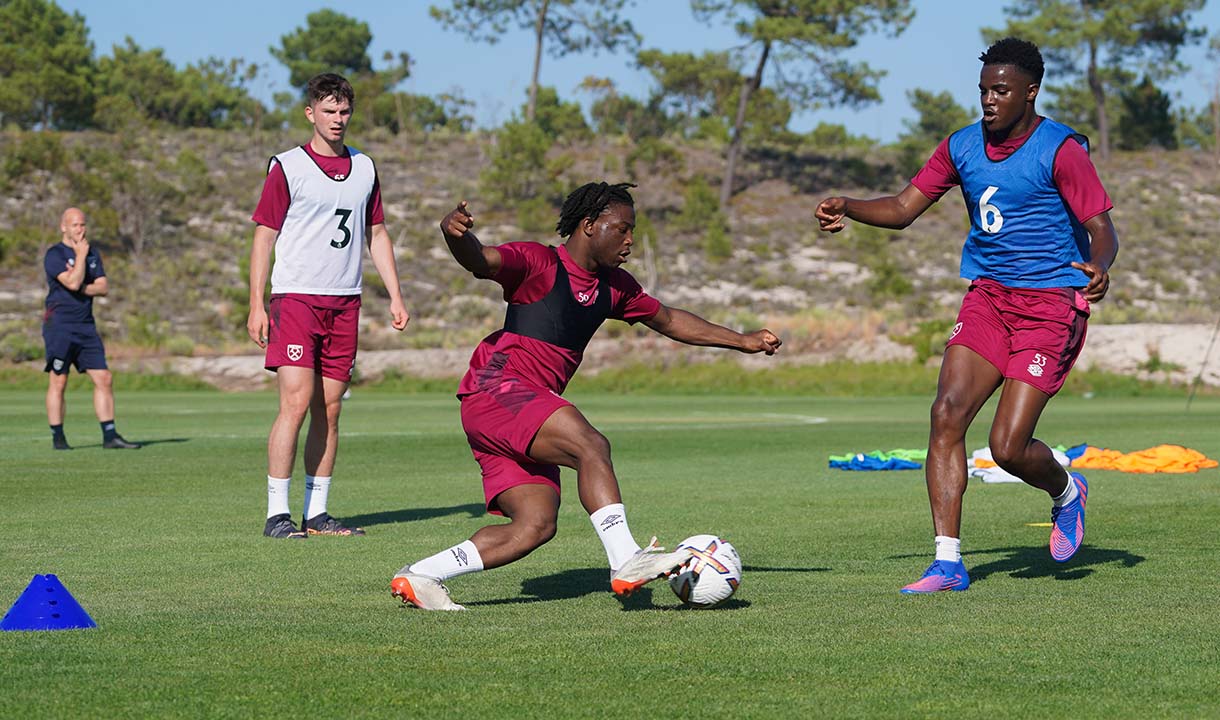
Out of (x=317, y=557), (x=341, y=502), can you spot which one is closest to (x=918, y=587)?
(x=317, y=557)

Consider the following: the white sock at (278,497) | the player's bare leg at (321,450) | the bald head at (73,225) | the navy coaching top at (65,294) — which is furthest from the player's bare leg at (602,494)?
the navy coaching top at (65,294)

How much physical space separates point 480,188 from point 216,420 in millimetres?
41943

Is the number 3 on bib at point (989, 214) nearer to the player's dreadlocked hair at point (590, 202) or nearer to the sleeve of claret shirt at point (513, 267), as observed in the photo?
the player's dreadlocked hair at point (590, 202)

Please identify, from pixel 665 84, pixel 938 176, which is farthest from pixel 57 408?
pixel 665 84

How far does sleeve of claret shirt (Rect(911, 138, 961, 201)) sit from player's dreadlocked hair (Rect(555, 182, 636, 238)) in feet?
5.50

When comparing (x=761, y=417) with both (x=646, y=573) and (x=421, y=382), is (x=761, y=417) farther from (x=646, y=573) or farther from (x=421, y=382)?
(x=646, y=573)

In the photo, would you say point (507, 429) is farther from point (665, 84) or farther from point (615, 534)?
point (665, 84)

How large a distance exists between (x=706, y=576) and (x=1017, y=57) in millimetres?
2942

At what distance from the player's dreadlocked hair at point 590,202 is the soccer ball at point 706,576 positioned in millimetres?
1492

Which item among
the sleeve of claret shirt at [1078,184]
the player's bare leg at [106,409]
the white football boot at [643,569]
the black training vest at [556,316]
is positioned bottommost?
the player's bare leg at [106,409]

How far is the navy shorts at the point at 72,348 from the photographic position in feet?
51.5

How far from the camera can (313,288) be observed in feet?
30.8

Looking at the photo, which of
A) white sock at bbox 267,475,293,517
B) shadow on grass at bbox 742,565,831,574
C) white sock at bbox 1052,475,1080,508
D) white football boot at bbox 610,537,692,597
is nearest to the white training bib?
white sock at bbox 267,475,293,517

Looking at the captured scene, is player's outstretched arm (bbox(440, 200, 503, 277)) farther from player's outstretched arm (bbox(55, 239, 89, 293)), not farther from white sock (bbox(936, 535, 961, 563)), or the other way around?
player's outstretched arm (bbox(55, 239, 89, 293))
